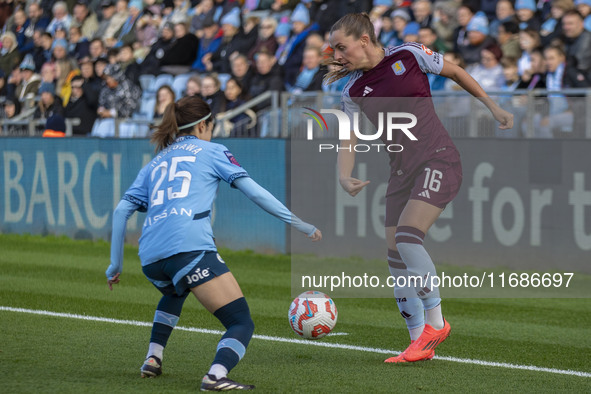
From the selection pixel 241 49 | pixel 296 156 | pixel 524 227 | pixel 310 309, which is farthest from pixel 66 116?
pixel 310 309

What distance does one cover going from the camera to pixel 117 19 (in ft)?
77.4

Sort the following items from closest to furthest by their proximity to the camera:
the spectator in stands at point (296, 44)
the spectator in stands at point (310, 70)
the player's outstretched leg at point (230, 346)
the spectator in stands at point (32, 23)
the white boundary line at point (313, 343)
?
the player's outstretched leg at point (230, 346)
the white boundary line at point (313, 343)
the spectator in stands at point (310, 70)
the spectator in stands at point (296, 44)
the spectator in stands at point (32, 23)

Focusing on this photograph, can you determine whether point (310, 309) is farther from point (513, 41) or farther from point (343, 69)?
point (513, 41)

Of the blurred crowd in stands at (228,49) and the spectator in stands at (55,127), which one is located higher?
the blurred crowd in stands at (228,49)

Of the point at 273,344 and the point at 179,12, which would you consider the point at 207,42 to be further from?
the point at 273,344

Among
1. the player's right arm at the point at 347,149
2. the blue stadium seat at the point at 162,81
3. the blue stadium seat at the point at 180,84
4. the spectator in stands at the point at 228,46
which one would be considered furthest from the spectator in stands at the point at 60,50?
the player's right arm at the point at 347,149

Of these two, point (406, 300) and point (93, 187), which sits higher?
point (406, 300)

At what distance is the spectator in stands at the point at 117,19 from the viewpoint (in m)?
23.5

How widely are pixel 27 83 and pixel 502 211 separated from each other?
548 inches

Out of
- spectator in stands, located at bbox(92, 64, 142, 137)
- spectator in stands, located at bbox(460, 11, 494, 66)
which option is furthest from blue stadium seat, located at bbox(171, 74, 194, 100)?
spectator in stands, located at bbox(460, 11, 494, 66)

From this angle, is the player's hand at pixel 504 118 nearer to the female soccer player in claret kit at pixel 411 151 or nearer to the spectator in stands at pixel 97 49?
the female soccer player in claret kit at pixel 411 151

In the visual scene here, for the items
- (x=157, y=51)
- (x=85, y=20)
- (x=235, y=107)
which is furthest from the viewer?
(x=85, y=20)

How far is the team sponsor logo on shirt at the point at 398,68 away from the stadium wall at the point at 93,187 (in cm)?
681

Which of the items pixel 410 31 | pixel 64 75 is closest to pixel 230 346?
pixel 410 31
